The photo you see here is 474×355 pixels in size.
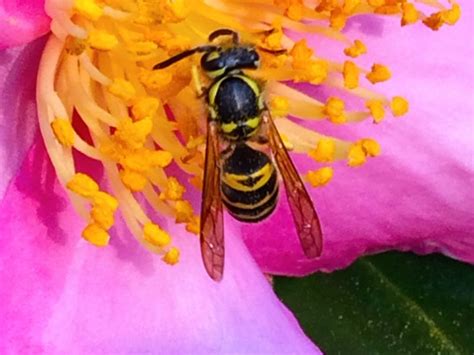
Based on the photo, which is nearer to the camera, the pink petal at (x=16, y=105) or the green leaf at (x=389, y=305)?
the pink petal at (x=16, y=105)

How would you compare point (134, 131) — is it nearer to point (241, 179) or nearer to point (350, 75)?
point (241, 179)

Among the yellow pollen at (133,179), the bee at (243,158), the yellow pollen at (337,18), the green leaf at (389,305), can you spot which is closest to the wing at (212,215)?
the bee at (243,158)

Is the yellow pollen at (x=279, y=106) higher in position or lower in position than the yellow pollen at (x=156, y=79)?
lower

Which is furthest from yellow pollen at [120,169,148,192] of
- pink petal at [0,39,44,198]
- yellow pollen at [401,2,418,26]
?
yellow pollen at [401,2,418,26]

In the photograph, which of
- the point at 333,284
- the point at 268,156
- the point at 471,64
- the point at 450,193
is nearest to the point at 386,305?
the point at 333,284

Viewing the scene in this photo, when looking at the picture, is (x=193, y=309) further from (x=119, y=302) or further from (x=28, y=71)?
(x=28, y=71)

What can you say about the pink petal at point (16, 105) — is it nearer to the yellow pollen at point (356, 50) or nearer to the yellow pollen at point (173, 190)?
the yellow pollen at point (173, 190)
